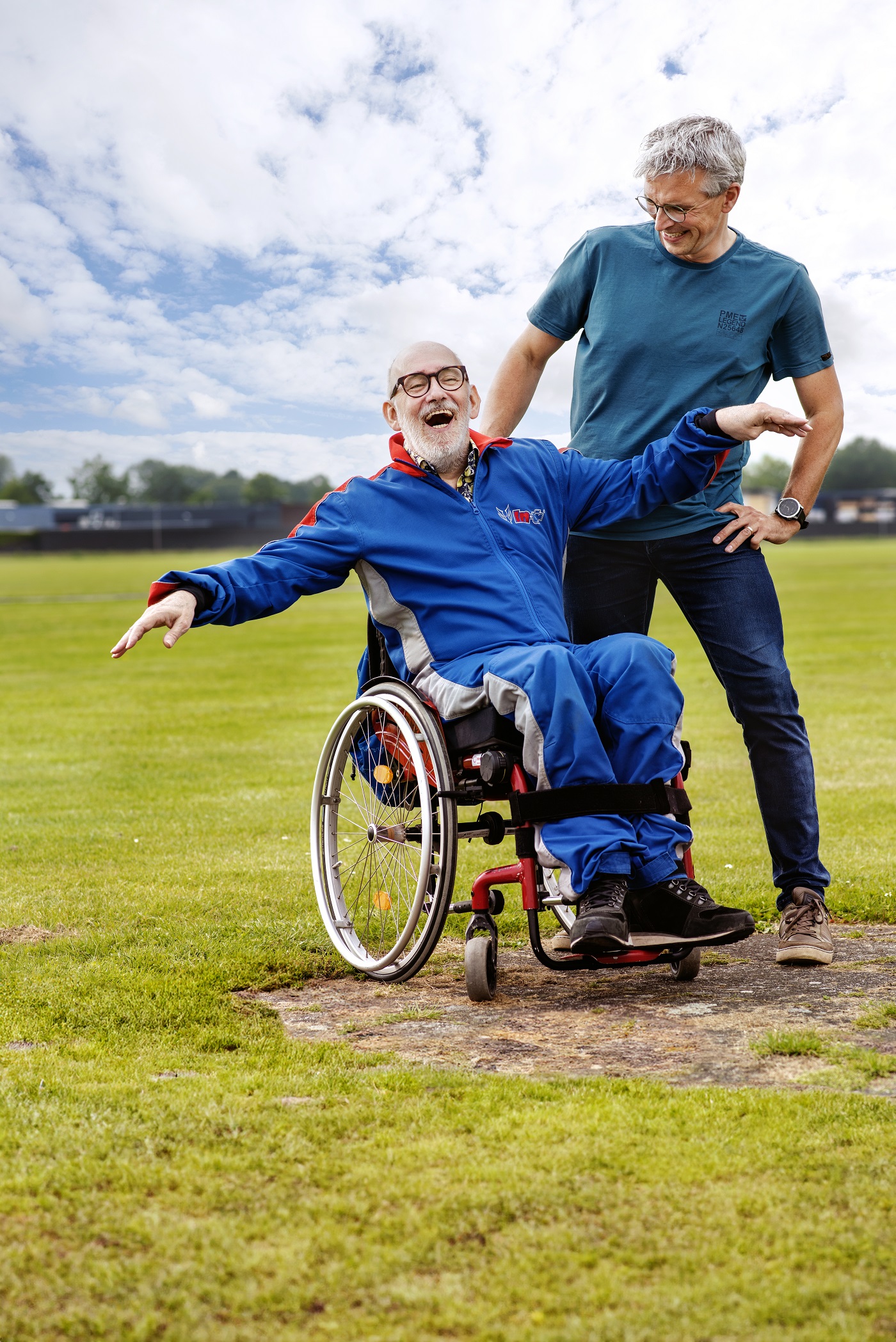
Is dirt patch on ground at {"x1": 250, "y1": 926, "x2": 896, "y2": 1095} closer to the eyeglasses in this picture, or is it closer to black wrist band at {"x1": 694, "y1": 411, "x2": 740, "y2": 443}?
black wrist band at {"x1": 694, "y1": 411, "x2": 740, "y2": 443}

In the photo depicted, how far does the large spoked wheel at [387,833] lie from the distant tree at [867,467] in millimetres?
108909

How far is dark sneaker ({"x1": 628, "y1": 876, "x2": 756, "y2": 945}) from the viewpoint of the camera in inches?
128

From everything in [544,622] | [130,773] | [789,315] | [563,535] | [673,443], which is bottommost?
[130,773]

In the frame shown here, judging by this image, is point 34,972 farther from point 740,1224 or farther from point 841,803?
point 841,803

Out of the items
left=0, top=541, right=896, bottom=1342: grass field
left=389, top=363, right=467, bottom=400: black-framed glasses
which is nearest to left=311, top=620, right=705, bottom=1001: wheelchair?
left=0, top=541, right=896, bottom=1342: grass field

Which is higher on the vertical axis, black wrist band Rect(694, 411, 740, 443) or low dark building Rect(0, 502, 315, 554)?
low dark building Rect(0, 502, 315, 554)

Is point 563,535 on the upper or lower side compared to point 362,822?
upper

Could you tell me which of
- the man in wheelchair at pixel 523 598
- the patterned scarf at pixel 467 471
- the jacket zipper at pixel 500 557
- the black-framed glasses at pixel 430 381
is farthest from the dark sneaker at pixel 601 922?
the black-framed glasses at pixel 430 381

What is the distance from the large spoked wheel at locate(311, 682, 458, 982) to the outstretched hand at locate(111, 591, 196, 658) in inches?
23.0

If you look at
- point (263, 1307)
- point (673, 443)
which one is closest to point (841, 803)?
point (673, 443)

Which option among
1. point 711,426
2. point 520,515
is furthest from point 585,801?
point 711,426

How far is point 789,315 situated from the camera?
4.00 metres

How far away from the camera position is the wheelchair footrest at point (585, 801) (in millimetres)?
3289

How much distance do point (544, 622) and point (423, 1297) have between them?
6.89 feet
